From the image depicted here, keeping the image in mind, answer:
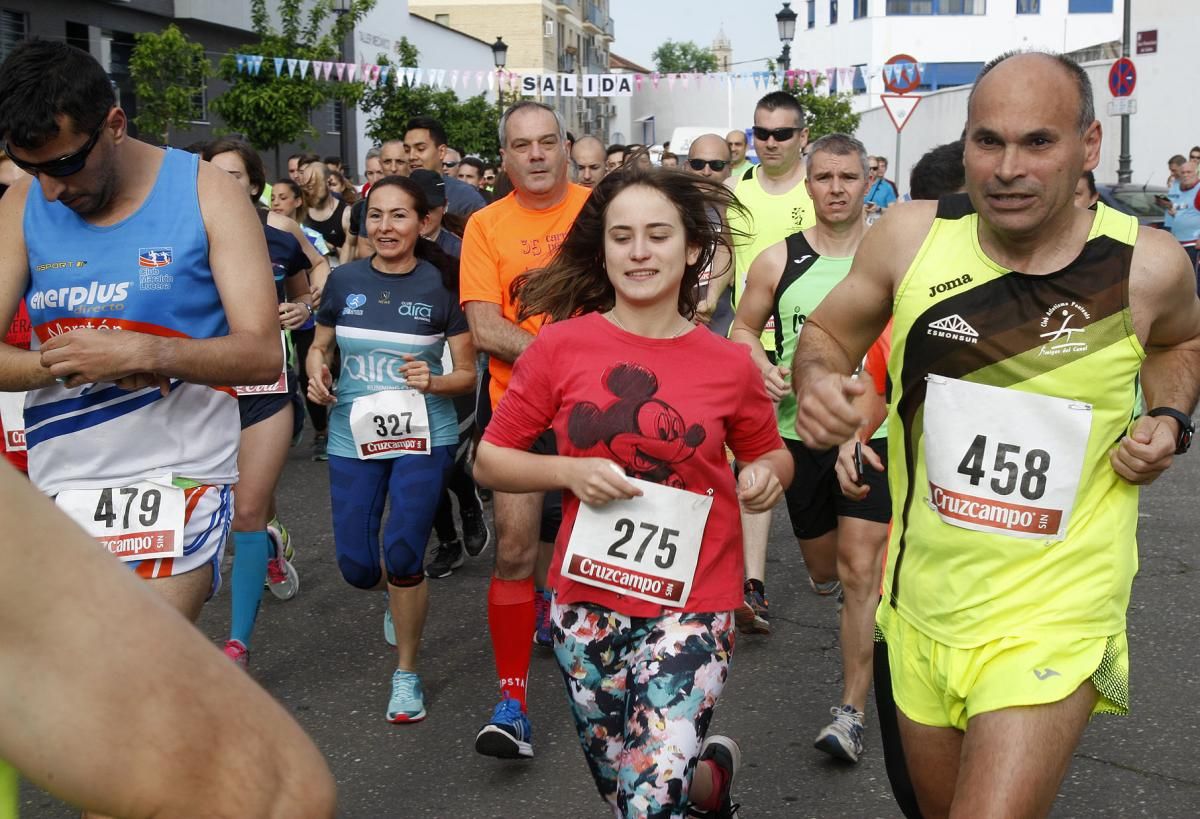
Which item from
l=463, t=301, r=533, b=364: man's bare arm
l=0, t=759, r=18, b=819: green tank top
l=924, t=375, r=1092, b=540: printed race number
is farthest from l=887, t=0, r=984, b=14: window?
l=0, t=759, r=18, b=819: green tank top

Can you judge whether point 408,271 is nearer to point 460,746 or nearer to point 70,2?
point 460,746

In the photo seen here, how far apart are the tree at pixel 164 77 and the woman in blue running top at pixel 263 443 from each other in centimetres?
1682

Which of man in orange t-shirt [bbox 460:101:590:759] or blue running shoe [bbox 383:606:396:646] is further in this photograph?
blue running shoe [bbox 383:606:396:646]

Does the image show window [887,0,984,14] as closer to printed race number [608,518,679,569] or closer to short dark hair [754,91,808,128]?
short dark hair [754,91,808,128]

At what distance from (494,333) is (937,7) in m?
62.1

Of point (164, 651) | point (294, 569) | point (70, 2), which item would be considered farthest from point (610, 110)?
point (164, 651)

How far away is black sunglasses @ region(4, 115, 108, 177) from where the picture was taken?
339 cm

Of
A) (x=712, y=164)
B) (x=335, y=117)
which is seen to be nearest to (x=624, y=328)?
(x=712, y=164)

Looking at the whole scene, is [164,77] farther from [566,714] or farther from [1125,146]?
[566,714]

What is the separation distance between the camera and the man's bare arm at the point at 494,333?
5.34 m

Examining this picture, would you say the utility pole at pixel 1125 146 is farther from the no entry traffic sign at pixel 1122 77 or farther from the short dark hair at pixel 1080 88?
the short dark hair at pixel 1080 88

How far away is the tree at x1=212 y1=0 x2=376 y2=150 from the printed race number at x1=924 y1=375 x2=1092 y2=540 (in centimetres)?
2382

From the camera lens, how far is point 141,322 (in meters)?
3.62

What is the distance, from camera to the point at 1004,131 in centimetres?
297
